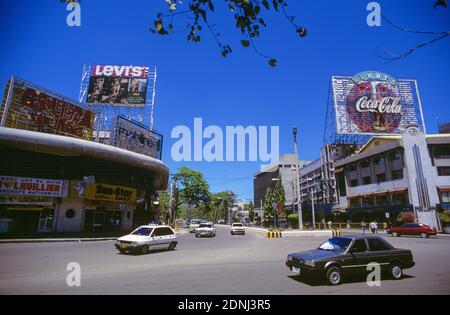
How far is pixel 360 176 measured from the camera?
169 ft

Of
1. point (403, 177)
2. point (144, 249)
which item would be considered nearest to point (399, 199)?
point (403, 177)

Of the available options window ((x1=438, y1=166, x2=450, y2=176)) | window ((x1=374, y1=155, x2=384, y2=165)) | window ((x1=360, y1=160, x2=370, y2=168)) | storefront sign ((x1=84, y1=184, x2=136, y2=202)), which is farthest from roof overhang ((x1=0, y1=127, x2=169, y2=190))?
Result: window ((x1=438, y1=166, x2=450, y2=176))

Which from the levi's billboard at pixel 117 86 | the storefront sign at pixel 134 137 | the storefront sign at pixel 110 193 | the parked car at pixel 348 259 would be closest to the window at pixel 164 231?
the parked car at pixel 348 259

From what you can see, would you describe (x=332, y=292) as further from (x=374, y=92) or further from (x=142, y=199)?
(x=374, y=92)

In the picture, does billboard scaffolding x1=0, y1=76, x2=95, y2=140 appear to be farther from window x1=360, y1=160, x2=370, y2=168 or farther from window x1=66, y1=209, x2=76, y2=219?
window x1=360, y1=160, x2=370, y2=168

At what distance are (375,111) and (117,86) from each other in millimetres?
42455

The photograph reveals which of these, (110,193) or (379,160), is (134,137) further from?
(379,160)

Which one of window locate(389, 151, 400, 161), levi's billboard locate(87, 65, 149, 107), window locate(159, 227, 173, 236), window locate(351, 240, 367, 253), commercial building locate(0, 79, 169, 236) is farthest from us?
window locate(389, 151, 400, 161)

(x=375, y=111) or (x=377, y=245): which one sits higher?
(x=375, y=111)

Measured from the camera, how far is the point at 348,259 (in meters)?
7.84

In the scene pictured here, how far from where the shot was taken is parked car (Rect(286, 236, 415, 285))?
7.61 m

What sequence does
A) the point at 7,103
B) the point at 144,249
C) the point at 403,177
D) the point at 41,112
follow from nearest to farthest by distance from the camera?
the point at 144,249, the point at 7,103, the point at 41,112, the point at 403,177

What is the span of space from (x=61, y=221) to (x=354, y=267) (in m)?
26.0
